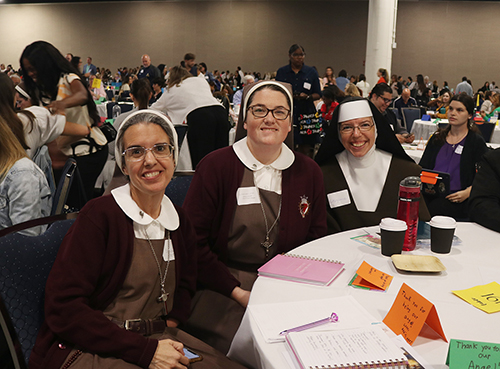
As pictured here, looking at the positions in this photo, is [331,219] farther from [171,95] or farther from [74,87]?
[171,95]

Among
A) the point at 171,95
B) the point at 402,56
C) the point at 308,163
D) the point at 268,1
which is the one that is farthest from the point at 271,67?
the point at 308,163

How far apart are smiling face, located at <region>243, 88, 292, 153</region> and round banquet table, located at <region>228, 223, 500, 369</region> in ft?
1.63

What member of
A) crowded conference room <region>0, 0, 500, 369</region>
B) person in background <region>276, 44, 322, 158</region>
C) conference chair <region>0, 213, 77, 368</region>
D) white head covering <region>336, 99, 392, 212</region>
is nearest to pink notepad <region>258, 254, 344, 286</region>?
crowded conference room <region>0, 0, 500, 369</region>

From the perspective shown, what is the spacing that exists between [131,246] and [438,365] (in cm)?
96

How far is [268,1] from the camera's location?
2139 cm

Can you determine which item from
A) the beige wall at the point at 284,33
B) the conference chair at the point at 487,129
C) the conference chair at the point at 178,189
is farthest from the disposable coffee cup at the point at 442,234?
the beige wall at the point at 284,33

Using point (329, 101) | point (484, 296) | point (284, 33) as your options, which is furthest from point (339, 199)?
point (284, 33)

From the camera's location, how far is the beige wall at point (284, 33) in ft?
70.2

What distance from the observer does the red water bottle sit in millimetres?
1895

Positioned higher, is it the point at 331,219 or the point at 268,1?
the point at 268,1

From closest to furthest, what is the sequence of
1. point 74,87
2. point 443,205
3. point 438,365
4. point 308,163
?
point 438,365
point 308,163
point 74,87
point 443,205

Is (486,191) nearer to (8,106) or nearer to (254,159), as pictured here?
(254,159)

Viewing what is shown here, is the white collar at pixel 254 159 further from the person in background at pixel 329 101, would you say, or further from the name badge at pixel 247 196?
the person in background at pixel 329 101

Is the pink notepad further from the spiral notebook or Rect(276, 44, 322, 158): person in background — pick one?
Rect(276, 44, 322, 158): person in background
